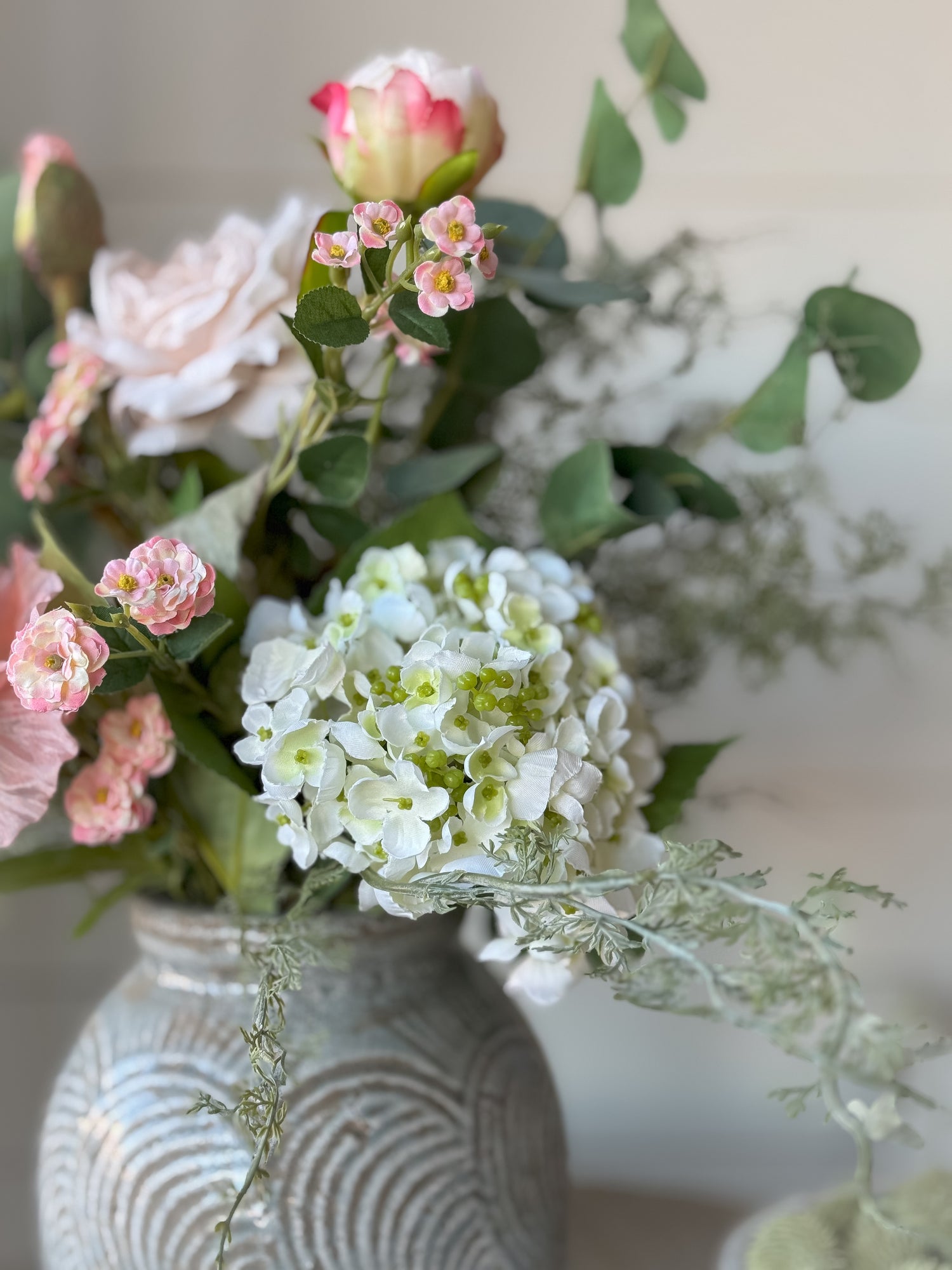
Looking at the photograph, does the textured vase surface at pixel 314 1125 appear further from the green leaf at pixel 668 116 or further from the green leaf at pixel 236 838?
the green leaf at pixel 668 116

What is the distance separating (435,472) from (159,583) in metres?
0.18

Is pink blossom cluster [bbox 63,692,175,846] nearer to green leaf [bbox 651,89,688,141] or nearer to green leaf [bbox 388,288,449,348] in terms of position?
green leaf [bbox 388,288,449,348]

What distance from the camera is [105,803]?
1.39 ft

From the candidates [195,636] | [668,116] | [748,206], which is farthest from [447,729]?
[748,206]

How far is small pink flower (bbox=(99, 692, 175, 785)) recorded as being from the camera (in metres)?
0.41

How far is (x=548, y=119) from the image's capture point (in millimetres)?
689

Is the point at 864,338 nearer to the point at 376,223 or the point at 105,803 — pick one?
the point at 376,223

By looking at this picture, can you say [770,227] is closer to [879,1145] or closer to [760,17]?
[760,17]

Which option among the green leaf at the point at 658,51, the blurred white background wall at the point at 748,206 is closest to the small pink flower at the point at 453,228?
the green leaf at the point at 658,51

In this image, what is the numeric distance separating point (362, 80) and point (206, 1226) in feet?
1.45

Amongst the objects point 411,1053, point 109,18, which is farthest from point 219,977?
point 109,18

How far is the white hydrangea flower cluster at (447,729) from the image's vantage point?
35cm

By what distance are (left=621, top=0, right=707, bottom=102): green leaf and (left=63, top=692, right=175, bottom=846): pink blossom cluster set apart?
1.13 ft

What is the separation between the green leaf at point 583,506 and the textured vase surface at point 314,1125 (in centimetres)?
18
